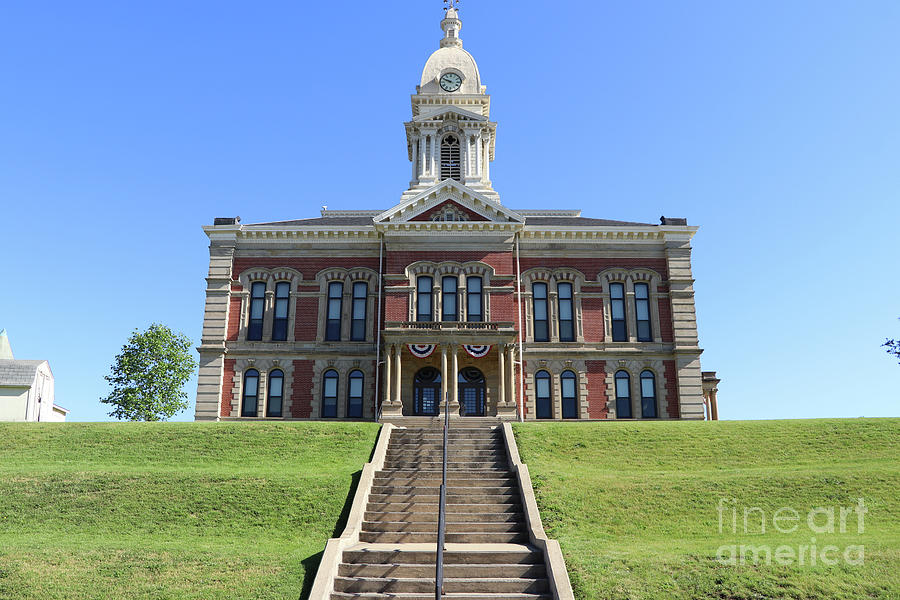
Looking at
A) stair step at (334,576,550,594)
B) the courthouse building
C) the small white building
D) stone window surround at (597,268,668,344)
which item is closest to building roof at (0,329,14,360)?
the small white building

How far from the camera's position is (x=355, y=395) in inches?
→ 1492

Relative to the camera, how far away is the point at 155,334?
171ft

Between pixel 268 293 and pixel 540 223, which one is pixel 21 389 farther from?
pixel 540 223

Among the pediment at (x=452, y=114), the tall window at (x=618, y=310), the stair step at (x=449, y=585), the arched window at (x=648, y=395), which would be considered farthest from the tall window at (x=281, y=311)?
the stair step at (x=449, y=585)

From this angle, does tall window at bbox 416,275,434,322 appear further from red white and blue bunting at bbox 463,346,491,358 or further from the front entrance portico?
red white and blue bunting at bbox 463,346,491,358

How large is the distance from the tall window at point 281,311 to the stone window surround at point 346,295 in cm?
104

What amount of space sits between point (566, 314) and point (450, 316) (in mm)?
6071

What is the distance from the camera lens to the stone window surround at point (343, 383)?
123 ft

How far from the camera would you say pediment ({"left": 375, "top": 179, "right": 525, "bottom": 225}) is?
38312 mm

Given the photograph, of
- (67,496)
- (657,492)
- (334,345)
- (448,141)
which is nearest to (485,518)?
(657,492)

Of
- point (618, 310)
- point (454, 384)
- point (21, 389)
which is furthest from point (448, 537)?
point (21, 389)

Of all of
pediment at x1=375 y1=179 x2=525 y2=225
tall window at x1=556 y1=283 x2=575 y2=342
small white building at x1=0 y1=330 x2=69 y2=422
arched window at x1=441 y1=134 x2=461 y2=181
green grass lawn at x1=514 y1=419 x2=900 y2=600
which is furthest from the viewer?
small white building at x1=0 y1=330 x2=69 y2=422

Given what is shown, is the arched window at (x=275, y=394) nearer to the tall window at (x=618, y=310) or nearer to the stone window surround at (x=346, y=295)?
the stone window surround at (x=346, y=295)

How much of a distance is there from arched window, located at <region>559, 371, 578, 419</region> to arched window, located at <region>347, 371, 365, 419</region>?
9996mm
